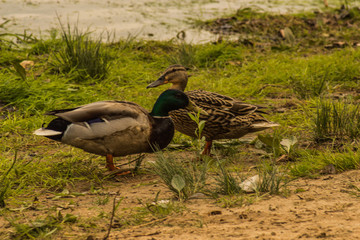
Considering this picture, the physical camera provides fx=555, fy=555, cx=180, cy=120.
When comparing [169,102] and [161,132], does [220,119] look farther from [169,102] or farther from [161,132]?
[161,132]

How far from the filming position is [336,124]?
459 centimetres

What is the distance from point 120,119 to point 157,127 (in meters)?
0.32

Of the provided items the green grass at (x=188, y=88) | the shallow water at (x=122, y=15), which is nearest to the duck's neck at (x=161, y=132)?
the green grass at (x=188, y=88)

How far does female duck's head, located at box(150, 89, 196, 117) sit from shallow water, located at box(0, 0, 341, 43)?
12.2 ft

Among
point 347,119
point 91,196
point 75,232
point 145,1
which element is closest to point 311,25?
point 145,1

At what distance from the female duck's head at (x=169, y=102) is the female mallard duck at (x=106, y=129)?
0.21m

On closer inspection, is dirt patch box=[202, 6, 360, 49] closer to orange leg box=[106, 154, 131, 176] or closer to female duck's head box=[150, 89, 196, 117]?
female duck's head box=[150, 89, 196, 117]

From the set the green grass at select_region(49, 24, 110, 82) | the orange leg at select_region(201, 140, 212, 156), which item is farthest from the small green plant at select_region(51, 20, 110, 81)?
the orange leg at select_region(201, 140, 212, 156)

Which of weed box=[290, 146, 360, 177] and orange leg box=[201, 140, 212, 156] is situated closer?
weed box=[290, 146, 360, 177]

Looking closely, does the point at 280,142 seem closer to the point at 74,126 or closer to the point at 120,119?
the point at 120,119

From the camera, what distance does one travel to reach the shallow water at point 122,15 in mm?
8492

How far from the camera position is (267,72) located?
7.07 metres

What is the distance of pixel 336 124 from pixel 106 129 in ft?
6.30

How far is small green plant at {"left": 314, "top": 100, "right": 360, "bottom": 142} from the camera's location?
14.9 ft
